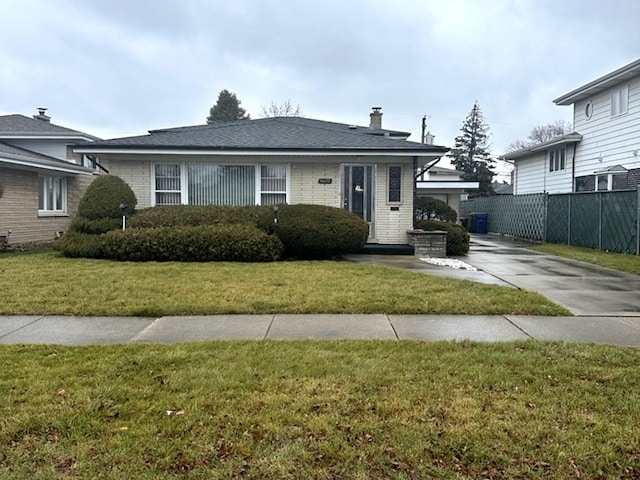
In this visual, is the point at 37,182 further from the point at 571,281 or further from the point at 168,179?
the point at 571,281

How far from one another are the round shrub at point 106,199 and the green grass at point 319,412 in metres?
8.36

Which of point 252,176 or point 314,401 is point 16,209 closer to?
point 252,176

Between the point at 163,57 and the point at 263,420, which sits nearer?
the point at 263,420

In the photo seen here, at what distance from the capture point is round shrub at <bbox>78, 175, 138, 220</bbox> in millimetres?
12366

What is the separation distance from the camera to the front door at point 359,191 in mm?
14258

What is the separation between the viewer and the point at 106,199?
12453mm

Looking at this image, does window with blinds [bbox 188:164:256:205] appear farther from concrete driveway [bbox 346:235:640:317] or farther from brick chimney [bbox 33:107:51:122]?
brick chimney [bbox 33:107:51:122]

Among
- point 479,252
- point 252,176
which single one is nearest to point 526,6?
point 479,252

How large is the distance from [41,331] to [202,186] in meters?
9.14

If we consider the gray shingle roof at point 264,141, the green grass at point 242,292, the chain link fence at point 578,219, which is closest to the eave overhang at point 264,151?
the gray shingle roof at point 264,141

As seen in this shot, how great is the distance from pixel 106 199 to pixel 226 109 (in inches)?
1394

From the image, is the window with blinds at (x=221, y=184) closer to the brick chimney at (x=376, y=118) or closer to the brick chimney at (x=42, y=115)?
the brick chimney at (x=376, y=118)


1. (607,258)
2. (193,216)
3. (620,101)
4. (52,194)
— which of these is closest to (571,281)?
(607,258)

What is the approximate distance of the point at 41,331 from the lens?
543 cm
